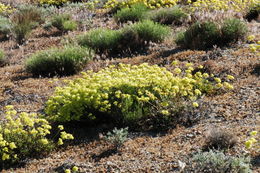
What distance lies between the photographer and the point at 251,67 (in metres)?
7.46

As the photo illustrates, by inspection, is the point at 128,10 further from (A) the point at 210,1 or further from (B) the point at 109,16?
(A) the point at 210,1

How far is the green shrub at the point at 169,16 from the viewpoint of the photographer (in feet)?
37.6

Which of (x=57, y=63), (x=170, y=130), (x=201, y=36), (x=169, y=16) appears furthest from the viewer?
(x=169, y=16)

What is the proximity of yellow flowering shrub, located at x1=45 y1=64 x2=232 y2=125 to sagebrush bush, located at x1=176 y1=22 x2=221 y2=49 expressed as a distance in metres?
2.87

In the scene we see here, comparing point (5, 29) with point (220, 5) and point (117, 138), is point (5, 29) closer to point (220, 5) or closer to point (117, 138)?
point (220, 5)

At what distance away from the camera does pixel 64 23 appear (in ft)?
39.2

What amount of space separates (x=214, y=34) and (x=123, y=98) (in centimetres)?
368

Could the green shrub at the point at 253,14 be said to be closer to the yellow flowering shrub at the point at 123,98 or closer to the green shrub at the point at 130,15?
the green shrub at the point at 130,15

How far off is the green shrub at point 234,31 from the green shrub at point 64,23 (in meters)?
4.72

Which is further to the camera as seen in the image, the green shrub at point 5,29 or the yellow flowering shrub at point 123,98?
the green shrub at point 5,29

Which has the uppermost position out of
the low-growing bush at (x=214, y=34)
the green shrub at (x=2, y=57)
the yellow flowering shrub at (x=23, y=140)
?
the low-growing bush at (x=214, y=34)

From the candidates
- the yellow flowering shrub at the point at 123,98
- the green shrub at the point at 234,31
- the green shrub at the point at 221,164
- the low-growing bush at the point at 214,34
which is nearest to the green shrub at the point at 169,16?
the low-growing bush at the point at 214,34

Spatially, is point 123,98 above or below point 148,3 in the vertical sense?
above

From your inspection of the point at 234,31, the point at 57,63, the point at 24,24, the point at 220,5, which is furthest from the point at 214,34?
the point at 24,24
